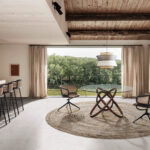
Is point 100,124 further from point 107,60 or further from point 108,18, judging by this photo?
point 108,18

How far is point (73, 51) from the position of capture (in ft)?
27.1

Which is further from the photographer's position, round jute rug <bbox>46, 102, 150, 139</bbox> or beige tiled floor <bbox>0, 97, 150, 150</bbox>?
round jute rug <bbox>46, 102, 150, 139</bbox>

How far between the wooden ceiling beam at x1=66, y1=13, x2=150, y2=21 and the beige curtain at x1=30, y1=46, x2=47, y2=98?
1.97 m

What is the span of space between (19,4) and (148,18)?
13.8 ft

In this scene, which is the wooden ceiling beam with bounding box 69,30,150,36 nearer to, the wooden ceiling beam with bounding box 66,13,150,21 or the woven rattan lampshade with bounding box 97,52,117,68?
the wooden ceiling beam with bounding box 66,13,150,21

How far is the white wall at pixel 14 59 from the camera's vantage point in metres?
6.75

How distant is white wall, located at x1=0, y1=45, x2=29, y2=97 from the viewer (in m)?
6.75

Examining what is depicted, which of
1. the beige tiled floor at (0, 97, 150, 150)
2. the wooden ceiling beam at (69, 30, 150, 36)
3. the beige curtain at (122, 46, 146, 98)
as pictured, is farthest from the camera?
the beige curtain at (122, 46, 146, 98)

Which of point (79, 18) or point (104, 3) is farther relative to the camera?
point (79, 18)

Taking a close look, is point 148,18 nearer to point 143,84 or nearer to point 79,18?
point 79,18

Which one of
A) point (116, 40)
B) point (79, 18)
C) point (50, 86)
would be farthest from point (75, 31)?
point (50, 86)

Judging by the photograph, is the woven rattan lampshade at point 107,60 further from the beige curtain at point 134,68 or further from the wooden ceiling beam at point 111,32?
the beige curtain at point 134,68

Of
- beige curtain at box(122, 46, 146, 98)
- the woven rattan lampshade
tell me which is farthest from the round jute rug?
beige curtain at box(122, 46, 146, 98)

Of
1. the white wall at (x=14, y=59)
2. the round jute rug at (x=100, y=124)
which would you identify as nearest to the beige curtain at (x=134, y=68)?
the round jute rug at (x=100, y=124)
